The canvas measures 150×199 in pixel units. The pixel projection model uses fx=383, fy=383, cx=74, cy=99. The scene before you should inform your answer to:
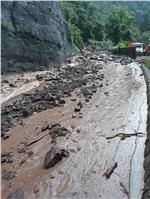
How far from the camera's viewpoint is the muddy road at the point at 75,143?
9234 mm

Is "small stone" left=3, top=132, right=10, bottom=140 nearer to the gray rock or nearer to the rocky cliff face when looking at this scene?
the gray rock

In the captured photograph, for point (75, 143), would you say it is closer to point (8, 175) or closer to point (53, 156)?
point (53, 156)

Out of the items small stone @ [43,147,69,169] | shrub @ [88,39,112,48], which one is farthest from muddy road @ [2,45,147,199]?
shrub @ [88,39,112,48]

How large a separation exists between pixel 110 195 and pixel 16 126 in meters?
7.12

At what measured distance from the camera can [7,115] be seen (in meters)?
16.4

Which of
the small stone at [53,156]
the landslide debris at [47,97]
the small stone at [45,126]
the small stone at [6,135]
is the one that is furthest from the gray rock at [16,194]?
the landslide debris at [47,97]

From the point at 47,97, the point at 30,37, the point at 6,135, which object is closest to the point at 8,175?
the point at 6,135

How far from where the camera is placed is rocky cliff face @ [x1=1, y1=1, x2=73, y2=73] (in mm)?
28438

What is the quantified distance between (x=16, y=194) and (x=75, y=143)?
3292 millimetres

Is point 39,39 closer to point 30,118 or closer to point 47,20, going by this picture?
point 47,20

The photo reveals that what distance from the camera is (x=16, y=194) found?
9.22 meters

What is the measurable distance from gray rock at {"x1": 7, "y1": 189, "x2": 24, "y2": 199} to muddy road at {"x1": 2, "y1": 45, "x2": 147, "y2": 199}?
0.02 meters

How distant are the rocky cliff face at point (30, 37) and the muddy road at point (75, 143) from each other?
7.89m

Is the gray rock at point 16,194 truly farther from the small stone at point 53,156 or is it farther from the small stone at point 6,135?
the small stone at point 6,135
